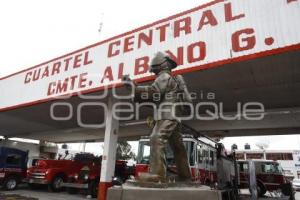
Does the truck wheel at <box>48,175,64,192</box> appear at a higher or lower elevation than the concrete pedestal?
lower

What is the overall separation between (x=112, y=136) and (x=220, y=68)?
5.23 m

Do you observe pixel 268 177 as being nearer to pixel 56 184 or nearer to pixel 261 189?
pixel 261 189

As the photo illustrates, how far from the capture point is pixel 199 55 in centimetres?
861

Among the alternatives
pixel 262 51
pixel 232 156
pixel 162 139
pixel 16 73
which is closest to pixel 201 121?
pixel 232 156

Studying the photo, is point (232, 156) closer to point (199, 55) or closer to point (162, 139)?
point (199, 55)

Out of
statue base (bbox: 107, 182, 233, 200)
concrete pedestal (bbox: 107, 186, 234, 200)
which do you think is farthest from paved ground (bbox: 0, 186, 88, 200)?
concrete pedestal (bbox: 107, 186, 234, 200)

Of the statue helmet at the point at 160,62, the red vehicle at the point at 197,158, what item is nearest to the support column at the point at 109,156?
the red vehicle at the point at 197,158

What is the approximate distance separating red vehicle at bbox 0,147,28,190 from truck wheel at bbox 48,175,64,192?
79.4 inches

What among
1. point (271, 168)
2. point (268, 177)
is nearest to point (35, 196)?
point (268, 177)

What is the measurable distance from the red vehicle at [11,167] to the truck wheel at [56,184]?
2017 millimetres

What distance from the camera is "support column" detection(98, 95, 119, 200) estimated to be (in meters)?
10.7

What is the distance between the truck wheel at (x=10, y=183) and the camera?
14148 mm

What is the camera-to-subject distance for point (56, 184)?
14.1m

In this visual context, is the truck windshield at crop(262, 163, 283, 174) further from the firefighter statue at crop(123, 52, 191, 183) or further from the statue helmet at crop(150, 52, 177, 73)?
the statue helmet at crop(150, 52, 177, 73)
